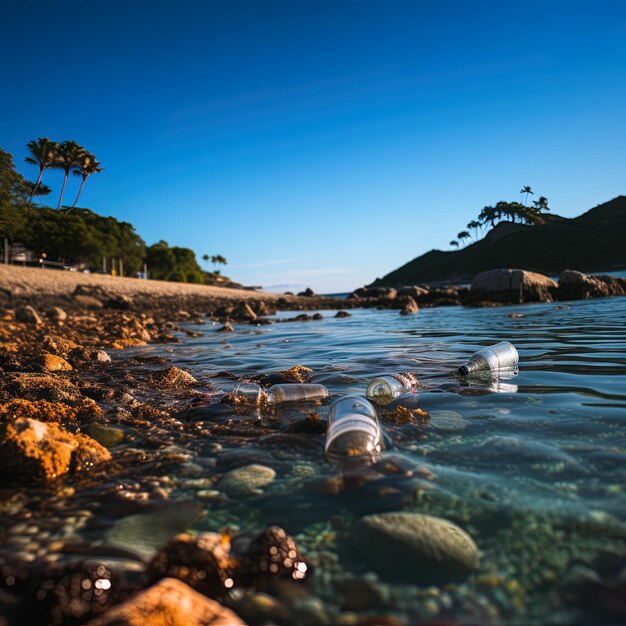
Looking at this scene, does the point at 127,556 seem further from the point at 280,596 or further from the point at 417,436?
the point at 417,436

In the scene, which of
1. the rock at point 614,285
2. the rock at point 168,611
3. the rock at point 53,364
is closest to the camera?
the rock at point 168,611

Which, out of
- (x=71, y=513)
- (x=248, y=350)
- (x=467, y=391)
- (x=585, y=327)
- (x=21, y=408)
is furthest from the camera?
(x=585, y=327)

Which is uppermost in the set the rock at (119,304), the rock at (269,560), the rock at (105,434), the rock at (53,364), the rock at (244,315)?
the rock at (119,304)

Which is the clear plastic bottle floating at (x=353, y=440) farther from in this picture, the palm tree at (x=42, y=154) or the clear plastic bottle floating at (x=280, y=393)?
the palm tree at (x=42, y=154)

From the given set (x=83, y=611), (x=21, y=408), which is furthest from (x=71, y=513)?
(x=21, y=408)

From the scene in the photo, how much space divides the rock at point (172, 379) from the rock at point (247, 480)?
240cm

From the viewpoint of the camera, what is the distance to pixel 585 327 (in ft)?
26.5

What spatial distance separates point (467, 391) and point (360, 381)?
1.09 meters

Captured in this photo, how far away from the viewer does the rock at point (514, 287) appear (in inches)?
714

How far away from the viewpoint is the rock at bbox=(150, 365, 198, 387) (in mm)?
4195

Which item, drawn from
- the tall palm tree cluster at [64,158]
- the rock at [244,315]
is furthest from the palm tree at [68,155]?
the rock at [244,315]

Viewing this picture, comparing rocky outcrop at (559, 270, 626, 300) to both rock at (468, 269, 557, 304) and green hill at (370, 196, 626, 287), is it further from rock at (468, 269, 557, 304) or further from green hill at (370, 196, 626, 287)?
green hill at (370, 196, 626, 287)

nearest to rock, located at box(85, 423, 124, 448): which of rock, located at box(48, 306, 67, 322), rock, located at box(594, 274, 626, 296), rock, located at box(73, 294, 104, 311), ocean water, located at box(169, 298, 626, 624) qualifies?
ocean water, located at box(169, 298, 626, 624)

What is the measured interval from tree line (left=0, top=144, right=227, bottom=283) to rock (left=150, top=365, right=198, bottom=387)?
11539 millimetres
